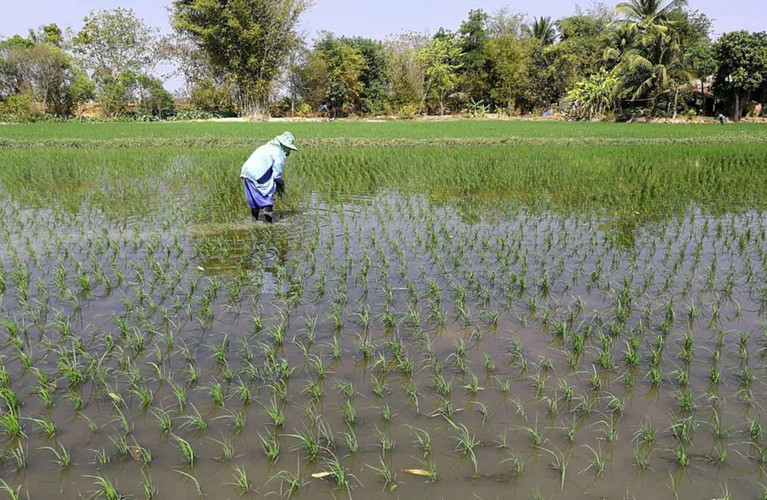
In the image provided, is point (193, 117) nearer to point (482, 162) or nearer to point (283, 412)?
point (482, 162)

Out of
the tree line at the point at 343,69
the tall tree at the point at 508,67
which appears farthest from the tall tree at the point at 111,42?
the tall tree at the point at 508,67

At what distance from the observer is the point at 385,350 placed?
11.5 ft

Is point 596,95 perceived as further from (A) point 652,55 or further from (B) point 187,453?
(B) point 187,453

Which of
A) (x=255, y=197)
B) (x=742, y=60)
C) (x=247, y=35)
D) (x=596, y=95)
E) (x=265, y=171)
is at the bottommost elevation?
(x=255, y=197)

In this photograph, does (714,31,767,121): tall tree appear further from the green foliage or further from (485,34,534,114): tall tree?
(485,34,534,114): tall tree

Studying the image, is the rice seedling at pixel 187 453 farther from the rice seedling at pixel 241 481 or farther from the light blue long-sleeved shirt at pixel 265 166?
the light blue long-sleeved shirt at pixel 265 166

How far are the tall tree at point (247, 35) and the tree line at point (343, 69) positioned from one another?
6 centimetres

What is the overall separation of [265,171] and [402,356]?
3551 mm

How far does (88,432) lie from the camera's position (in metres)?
2.68

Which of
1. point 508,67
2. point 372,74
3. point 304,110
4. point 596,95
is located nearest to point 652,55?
point 596,95

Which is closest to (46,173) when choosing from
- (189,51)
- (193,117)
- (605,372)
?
(605,372)

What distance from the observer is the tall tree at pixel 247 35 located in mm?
29438

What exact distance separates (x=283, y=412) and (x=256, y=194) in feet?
13.1

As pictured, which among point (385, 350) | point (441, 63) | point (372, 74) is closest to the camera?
point (385, 350)
